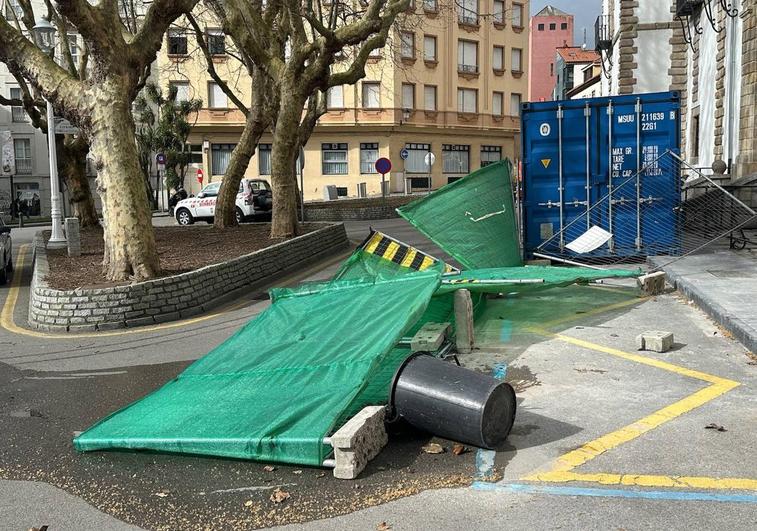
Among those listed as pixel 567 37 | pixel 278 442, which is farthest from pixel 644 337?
pixel 567 37

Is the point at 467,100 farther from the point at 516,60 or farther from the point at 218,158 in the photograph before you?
the point at 218,158

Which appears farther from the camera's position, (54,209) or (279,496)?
(54,209)

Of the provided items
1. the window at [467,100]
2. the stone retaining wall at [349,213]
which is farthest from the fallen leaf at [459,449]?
the window at [467,100]

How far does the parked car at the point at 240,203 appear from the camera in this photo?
29.4 m

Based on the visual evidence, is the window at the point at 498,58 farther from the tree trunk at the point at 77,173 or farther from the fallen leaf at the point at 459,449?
the fallen leaf at the point at 459,449


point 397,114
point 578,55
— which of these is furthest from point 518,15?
point 578,55

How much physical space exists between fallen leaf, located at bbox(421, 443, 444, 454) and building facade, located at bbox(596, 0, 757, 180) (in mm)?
18046

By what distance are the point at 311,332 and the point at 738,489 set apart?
3.76m

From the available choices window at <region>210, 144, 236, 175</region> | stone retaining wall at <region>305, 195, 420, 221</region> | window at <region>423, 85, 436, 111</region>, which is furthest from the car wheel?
window at <region>423, 85, 436, 111</region>

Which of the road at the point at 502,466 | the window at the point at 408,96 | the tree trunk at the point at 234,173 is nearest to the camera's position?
the road at the point at 502,466

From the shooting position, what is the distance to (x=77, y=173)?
23703 mm

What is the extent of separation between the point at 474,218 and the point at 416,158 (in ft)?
138

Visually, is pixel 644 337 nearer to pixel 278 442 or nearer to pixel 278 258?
pixel 278 442

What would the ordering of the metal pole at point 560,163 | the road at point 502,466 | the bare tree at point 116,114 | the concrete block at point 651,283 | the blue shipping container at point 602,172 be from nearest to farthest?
the road at point 502,466, the concrete block at point 651,283, the bare tree at point 116,114, the blue shipping container at point 602,172, the metal pole at point 560,163
